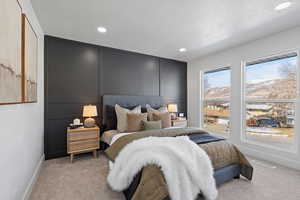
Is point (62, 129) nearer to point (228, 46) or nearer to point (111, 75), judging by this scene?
point (111, 75)

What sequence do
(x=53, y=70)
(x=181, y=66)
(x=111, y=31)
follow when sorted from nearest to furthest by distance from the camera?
1. (x=111, y=31)
2. (x=53, y=70)
3. (x=181, y=66)

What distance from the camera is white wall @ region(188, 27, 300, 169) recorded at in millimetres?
2738

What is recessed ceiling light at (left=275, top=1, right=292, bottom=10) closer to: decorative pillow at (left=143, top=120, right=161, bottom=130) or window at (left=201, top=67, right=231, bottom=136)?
window at (left=201, top=67, right=231, bottom=136)

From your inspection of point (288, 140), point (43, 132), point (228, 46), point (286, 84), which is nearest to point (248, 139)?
point (288, 140)

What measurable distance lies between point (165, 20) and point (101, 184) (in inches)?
110

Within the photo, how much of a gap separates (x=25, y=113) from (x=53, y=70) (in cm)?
153

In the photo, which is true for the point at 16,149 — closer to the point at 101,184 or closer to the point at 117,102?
the point at 101,184

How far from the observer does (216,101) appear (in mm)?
4238

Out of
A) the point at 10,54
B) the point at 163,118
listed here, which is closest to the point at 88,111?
the point at 163,118

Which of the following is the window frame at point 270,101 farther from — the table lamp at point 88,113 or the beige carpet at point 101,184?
the table lamp at point 88,113

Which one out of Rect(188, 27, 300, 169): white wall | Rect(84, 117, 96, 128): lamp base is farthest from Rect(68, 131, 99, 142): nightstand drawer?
Rect(188, 27, 300, 169): white wall

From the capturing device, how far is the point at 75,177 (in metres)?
2.34

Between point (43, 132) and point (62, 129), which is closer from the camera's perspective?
point (43, 132)

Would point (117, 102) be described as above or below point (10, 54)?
below
